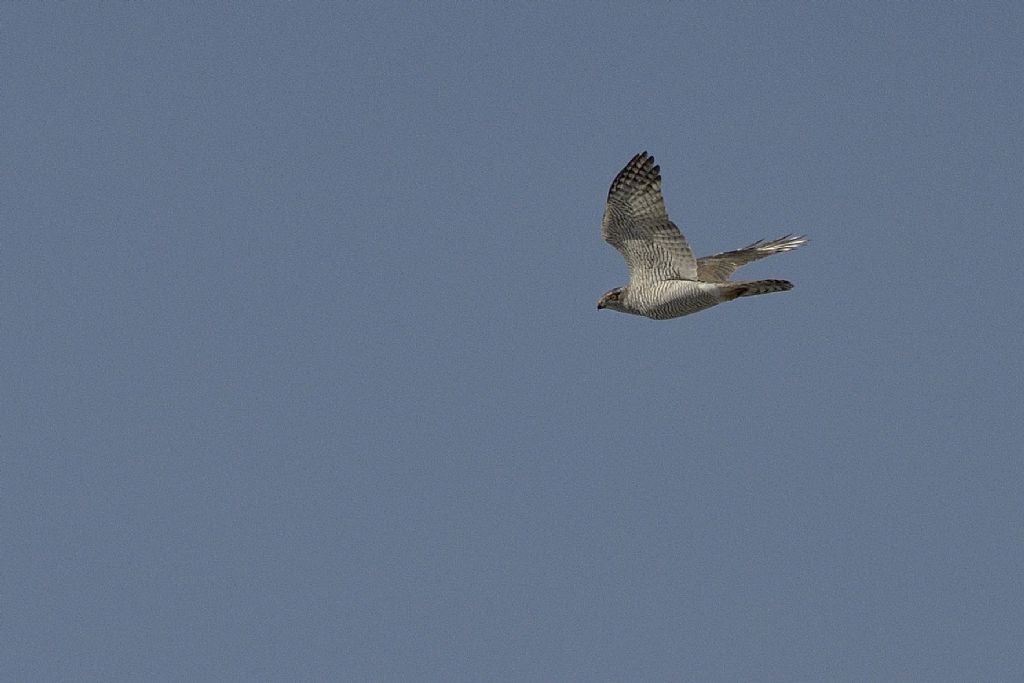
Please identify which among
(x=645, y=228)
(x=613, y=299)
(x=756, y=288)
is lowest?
(x=756, y=288)

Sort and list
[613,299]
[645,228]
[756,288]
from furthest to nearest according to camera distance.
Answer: [613,299], [645,228], [756,288]

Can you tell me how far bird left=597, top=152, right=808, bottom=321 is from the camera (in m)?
31.5

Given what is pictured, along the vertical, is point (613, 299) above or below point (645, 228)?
below

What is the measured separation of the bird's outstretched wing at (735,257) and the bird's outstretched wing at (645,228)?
1.08m

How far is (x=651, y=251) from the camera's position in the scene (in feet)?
106

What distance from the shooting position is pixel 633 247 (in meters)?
32.5

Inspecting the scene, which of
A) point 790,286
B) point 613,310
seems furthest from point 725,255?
point 790,286

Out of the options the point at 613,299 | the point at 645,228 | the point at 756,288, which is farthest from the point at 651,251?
the point at 756,288

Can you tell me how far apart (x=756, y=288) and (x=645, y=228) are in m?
2.96

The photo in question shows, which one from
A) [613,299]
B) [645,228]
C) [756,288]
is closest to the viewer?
[756,288]

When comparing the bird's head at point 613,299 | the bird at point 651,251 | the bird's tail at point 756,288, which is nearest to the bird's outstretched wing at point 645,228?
the bird at point 651,251

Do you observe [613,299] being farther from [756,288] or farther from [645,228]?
[756,288]

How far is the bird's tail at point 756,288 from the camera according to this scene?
29922 mm

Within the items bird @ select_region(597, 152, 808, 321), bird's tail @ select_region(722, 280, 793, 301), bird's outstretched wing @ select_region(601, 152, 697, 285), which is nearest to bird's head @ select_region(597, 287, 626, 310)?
bird @ select_region(597, 152, 808, 321)
